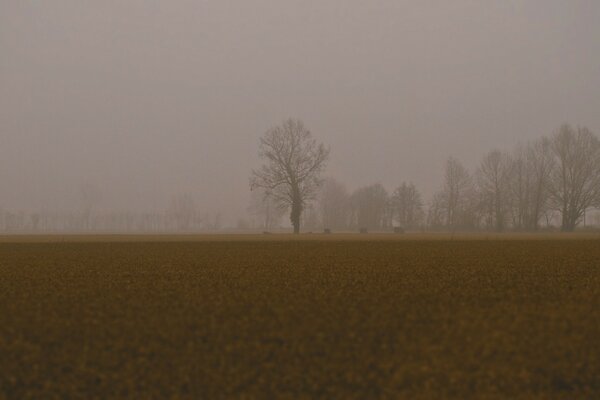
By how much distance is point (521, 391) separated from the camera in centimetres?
199

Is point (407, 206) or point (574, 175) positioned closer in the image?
point (574, 175)

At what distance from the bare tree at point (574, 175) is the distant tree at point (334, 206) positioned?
164ft

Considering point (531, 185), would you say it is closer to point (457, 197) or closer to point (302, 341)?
point (457, 197)

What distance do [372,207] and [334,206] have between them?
935 cm

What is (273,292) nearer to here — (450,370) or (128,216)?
(450,370)

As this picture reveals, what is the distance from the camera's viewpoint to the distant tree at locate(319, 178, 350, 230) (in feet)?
306

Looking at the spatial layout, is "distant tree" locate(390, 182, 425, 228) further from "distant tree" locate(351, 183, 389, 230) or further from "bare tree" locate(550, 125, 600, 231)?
"bare tree" locate(550, 125, 600, 231)

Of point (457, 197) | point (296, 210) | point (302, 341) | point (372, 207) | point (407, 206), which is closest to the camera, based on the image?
point (302, 341)

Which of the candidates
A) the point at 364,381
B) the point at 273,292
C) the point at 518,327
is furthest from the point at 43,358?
the point at 518,327

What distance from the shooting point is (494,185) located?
168ft

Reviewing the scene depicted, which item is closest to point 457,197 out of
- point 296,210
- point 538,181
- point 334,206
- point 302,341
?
point 538,181

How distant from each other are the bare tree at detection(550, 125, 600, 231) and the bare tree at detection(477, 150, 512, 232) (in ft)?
20.7

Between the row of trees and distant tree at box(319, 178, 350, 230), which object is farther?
distant tree at box(319, 178, 350, 230)

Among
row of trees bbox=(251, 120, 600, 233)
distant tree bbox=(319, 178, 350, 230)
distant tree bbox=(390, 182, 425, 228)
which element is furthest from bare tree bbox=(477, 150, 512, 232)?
distant tree bbox=(319, 178, 350, 230)
